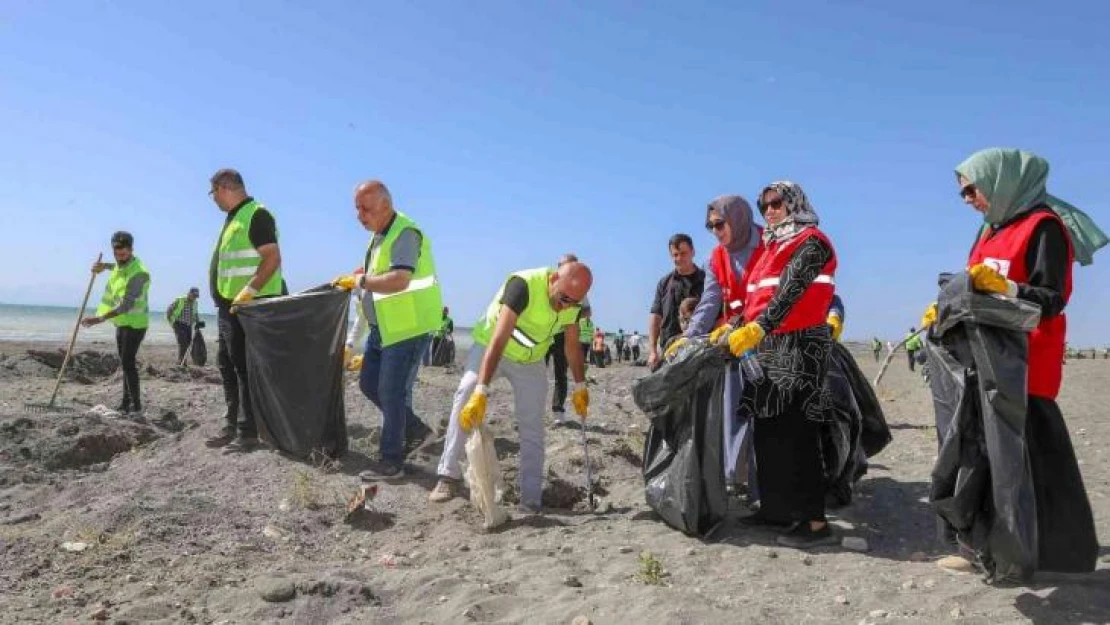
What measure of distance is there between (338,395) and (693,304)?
2430mm

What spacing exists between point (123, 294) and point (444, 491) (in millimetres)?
4698

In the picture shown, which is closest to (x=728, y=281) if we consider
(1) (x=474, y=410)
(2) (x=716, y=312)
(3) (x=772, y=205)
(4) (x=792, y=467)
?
(2) (x=716, y=312)

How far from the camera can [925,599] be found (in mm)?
2908

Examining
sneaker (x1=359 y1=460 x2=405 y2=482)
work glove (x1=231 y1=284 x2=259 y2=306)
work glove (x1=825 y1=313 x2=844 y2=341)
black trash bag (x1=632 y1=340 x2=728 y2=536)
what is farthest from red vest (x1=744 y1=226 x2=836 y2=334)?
work glove (x1=231 y1=284 x2=259 y2=306)

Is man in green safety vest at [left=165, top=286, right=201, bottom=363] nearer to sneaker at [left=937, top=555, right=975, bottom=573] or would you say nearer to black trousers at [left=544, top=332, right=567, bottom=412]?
black trousers at [left=544, top=332, right=567, bottom=412]

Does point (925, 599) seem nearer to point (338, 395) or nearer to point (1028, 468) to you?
point (1028, 468)

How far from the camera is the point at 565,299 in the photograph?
4008mm

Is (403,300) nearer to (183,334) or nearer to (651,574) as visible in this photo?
(651,574)

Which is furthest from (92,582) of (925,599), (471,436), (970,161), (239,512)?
(970,161)

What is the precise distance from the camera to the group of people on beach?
118 inches

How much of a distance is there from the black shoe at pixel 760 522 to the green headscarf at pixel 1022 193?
158 centimetres

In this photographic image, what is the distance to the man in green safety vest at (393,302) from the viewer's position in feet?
16.1

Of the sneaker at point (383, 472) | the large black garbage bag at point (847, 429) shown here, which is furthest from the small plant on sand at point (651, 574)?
the sneaker at point (383, 472)

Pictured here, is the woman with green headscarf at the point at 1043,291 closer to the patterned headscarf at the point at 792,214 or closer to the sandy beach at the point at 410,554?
the sandy beach at the point at 410,554
